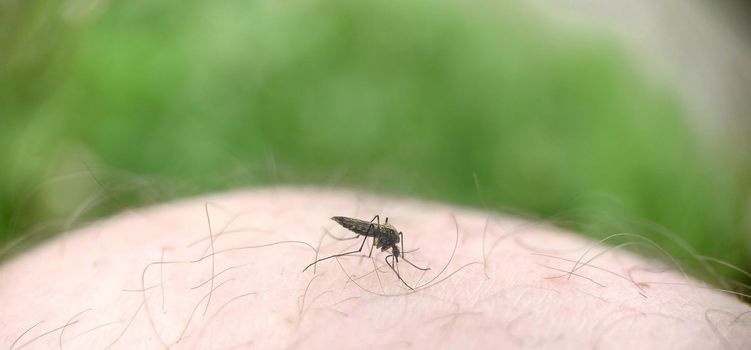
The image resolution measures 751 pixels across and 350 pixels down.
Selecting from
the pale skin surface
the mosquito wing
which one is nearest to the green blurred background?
the mosquito wing

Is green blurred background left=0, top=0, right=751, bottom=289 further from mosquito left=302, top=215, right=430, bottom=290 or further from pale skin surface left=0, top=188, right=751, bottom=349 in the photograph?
pale skin surface left=0, top=188, right=751, bottom=349

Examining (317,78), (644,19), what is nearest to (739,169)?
(644,19)

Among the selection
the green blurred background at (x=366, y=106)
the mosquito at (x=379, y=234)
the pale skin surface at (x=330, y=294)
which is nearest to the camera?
the pale skin surface at (x=330, y=294)

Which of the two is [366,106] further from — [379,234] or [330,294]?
[330,294]

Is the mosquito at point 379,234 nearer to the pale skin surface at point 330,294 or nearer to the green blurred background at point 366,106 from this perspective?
the pale skin surface at point 330,294

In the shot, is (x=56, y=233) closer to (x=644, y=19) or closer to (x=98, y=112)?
(x=98, y=112)

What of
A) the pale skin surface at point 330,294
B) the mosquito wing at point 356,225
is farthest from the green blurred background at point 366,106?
the pale skin surface at point 330,294
